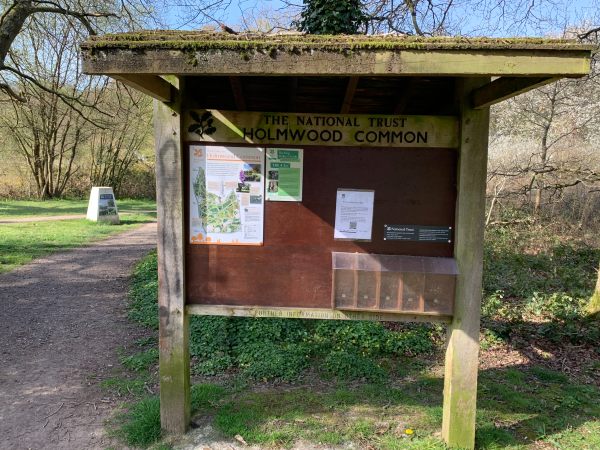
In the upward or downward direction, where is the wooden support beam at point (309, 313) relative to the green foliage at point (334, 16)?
downward

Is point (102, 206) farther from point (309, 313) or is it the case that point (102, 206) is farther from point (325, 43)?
point (325, 43)

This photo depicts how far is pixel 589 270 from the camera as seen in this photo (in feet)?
31.0

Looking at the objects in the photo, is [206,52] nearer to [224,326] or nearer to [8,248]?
[224,326]

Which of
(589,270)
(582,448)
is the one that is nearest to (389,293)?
(582,448)

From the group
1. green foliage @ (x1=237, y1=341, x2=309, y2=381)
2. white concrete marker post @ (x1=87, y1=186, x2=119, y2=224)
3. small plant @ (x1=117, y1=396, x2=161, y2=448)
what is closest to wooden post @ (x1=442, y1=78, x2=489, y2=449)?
green foliage @ (x1=237, y1=341, x2=309, y2=381)

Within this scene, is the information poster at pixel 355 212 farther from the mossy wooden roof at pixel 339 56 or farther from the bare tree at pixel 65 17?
the bare tree at pixel 65 17

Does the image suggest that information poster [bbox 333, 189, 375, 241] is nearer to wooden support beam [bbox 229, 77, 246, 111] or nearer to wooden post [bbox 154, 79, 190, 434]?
wooden support beam [bbox 229, 77, 246, 111]

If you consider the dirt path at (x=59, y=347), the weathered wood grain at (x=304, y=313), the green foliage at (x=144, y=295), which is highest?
the weathered wood grain at (x=304, y=313)

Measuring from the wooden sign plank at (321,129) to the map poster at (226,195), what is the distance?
104 millimetres

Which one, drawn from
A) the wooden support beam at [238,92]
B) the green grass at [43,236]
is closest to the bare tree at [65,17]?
the green grass at [43,236]

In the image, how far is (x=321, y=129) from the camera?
129 inches

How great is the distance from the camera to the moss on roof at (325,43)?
229 centimetres

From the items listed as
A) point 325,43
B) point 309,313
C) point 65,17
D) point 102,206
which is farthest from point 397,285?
point 102,206

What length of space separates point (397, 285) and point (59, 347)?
436 centimetres
